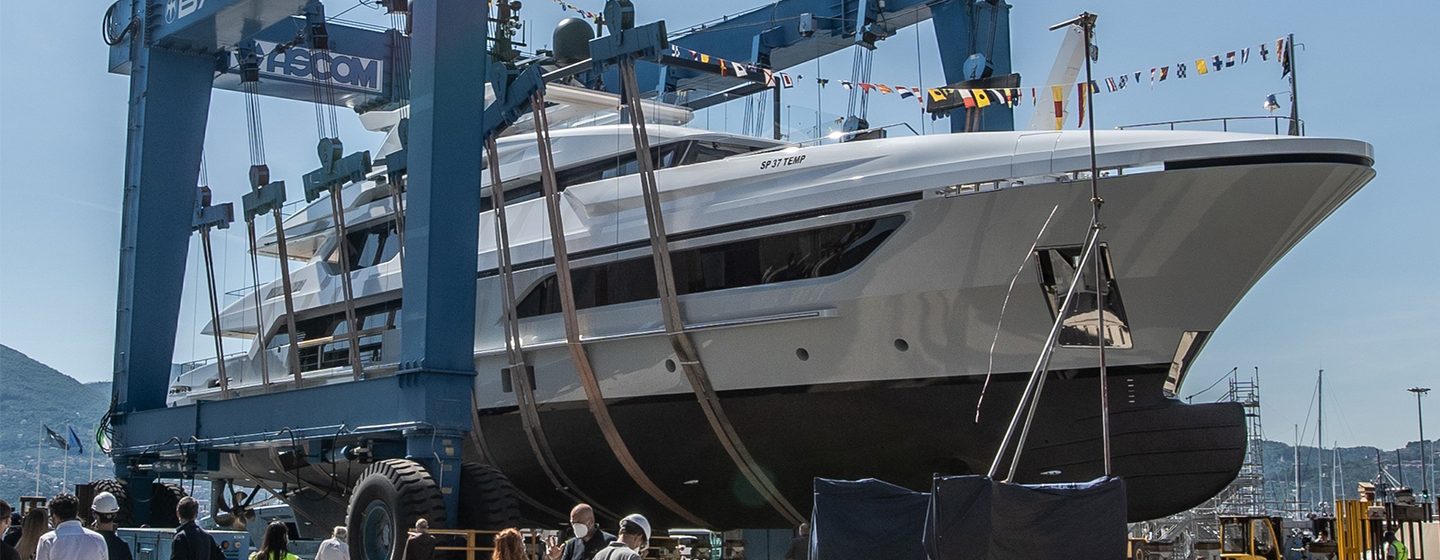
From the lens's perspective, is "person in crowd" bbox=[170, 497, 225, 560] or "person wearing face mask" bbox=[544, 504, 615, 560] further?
"person in crowd" bbox=[170, 497, 225, 560]

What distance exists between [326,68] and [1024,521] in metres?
16.7

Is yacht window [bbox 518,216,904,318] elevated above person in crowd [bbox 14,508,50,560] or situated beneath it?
elevated above

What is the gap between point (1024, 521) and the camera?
818 centimetres

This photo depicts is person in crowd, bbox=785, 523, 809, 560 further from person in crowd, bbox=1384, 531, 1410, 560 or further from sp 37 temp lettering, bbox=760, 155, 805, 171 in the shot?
person in crowd, bbox=1384, 531, 1410, 560

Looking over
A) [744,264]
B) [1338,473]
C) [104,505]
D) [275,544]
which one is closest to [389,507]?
[744,264]

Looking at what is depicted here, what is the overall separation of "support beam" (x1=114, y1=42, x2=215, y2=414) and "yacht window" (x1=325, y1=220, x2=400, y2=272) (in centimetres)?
210

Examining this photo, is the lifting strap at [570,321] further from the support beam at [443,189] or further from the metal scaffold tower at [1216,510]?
the metal scaffold tower at [1216,510]

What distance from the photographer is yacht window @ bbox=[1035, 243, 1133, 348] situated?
13.6 m

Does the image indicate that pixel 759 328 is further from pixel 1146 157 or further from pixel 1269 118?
pixel 1269 118

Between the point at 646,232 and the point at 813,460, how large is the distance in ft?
9.74

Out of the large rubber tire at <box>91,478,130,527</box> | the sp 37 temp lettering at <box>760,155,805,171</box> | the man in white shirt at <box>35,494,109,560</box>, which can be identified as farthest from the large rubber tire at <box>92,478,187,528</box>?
the man in white shirt at <box>35,494,109,560</box>

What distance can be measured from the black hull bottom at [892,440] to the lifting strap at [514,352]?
0.13 metres

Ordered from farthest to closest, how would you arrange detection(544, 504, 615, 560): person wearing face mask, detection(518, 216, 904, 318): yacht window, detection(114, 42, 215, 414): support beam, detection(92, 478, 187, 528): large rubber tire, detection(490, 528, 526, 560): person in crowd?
detection(114, 42, 215, 414): support beam < detection(92, 478, 187, 528): large rubber tire < detection(518, 216, 904, 318): yacht window < detection(544, 504, 615, 560): person wearing face mask < detection(490, 528, 526, 560): person in crowd

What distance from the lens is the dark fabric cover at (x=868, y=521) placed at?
8.77 metres
